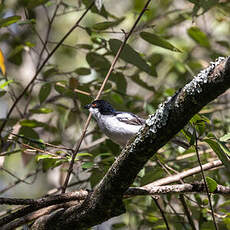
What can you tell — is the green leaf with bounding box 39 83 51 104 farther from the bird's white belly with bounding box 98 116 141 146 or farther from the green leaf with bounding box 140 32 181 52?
the green leaf with bounding box 140 32 181 52

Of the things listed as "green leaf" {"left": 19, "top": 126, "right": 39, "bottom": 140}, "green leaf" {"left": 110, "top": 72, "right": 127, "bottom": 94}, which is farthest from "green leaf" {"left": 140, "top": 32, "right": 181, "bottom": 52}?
"green leaf" {"left": 19, "top": 126, "right": 39, "bottom": 140}

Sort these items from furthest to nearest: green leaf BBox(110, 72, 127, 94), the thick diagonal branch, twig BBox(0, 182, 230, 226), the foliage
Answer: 1. green leaf BBox(110, 72, 127, 94)
2. the foliage
3. twig BBox(0, 182, 230, 226)
4. the thick diagonal branch

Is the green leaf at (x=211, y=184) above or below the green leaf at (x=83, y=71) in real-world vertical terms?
below

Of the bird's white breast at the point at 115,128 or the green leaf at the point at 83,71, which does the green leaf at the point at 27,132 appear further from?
the green leaf at the point at 83,71

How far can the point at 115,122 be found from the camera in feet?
12.8

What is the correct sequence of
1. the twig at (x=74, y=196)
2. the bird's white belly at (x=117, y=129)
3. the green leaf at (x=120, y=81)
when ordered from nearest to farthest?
the twig at (x=74, y=196), the bird's white belly at (x=117, y=129), the green leaf at (x=120, y=81)

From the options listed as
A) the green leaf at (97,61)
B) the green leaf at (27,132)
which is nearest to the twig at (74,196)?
the green leaf at (27,132)

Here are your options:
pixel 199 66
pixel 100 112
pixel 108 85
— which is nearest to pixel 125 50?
→ pixel 108 85

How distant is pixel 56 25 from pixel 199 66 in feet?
14.1

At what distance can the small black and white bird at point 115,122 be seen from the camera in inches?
145

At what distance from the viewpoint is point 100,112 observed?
13.4ft

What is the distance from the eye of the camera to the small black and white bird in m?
3.68

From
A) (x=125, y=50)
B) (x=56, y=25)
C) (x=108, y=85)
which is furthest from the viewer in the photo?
A: (x=56, y=25)

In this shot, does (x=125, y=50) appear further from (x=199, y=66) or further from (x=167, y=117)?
(x=199, y=66)
